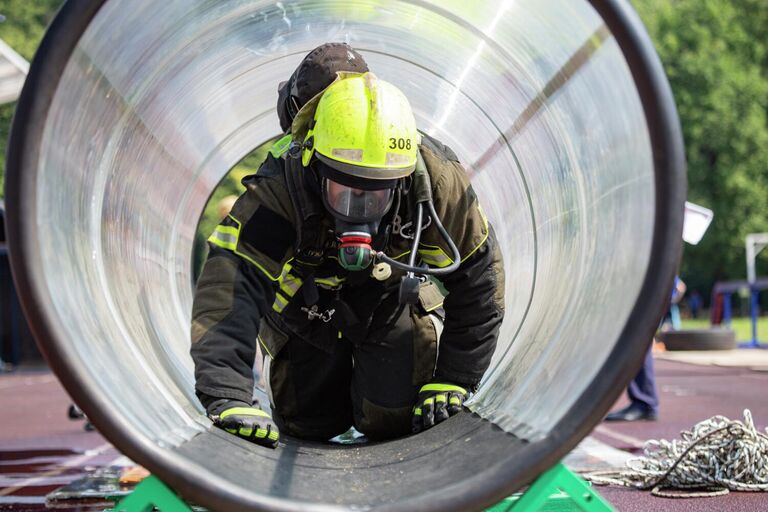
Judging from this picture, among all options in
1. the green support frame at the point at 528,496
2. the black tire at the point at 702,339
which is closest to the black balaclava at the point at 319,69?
the green support frame at the point at 528,496

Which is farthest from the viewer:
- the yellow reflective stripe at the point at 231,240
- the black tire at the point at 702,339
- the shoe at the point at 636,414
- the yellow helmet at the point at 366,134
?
the black tire at the point at 702,339

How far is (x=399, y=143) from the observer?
3.39m

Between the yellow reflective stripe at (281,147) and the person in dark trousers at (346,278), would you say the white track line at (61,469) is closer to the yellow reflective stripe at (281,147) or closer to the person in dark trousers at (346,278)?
the person in dark trousers at (346,278)

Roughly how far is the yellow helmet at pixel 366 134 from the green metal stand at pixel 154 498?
4.15 feet

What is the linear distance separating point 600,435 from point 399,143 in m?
4.58

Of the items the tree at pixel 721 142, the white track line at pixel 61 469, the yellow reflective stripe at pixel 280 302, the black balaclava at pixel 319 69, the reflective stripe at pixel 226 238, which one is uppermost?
the tree at pixel 721 142

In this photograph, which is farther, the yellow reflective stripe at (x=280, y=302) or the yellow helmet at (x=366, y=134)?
the yellow reflective stripe at (x=280, y=302)

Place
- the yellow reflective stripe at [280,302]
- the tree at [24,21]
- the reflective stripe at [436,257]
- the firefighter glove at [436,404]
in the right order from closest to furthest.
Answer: the reflective stripe at [436,257]
the firefighter glove at [436,404]
the yellow reflective stripe at [280,302]
the tree at [24,21]

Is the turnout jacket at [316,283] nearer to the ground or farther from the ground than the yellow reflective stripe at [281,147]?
nearer to the ground

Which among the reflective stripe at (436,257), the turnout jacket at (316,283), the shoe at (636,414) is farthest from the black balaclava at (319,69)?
the shoe at (636,414)

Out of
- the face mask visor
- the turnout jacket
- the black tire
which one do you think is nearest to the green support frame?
the turnout jacket

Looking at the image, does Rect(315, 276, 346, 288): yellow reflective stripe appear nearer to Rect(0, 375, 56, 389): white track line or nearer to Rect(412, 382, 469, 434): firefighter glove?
Rect(412, 382, 469, 434): firefighter glove

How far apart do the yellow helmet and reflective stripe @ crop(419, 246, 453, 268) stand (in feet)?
1.61

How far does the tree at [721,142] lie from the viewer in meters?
42.1
